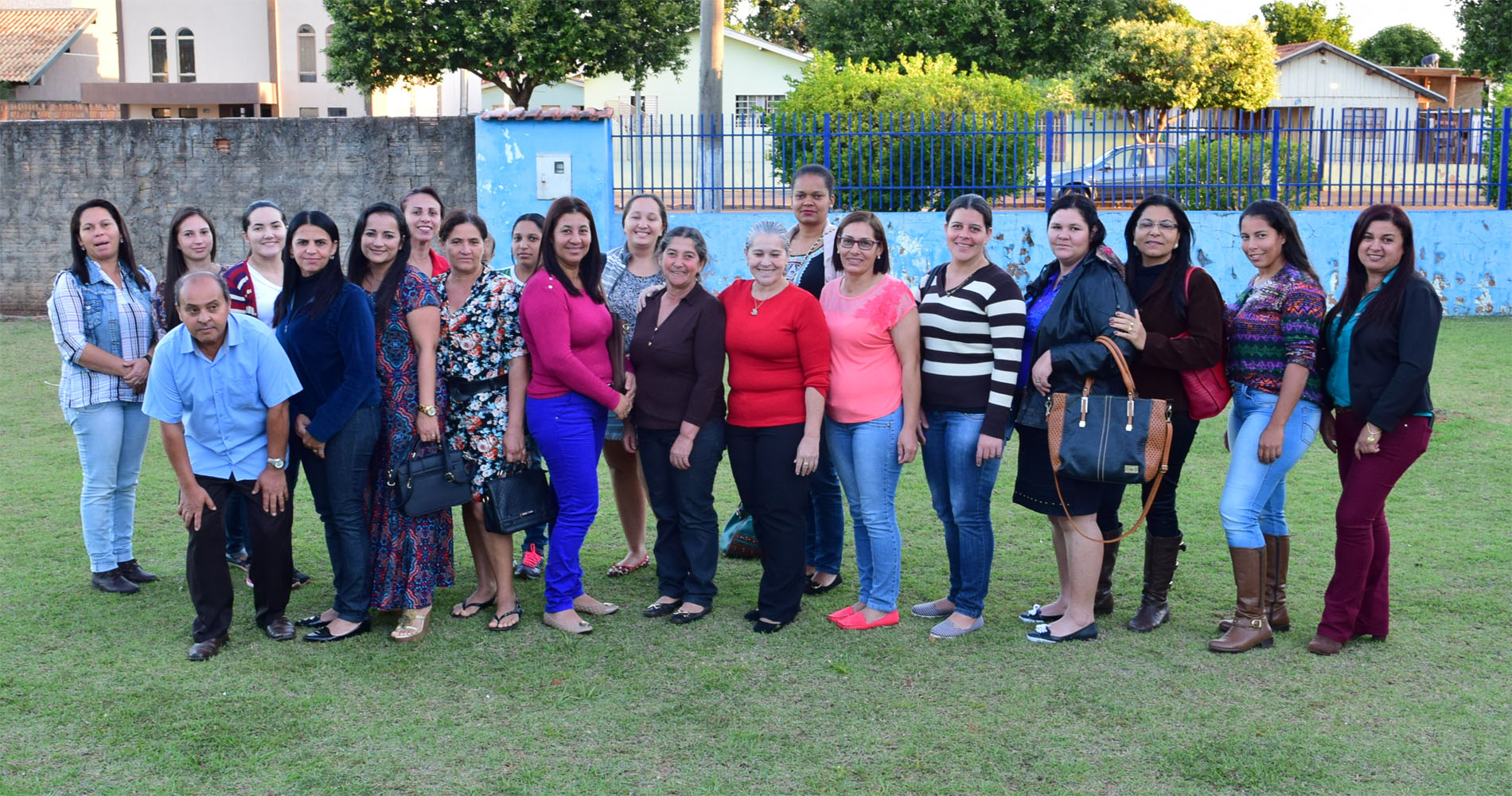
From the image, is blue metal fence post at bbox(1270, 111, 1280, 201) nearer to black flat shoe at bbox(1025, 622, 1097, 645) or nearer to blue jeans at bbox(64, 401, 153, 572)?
black flat shoe at bbox(1025, 622, 1097, 645)

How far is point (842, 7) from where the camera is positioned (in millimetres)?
28578

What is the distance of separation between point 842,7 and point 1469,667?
26.2 m

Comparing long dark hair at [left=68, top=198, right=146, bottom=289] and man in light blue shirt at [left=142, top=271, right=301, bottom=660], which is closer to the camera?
man in light blue shirt at [left=142, top=271, right=301, bottom=660]

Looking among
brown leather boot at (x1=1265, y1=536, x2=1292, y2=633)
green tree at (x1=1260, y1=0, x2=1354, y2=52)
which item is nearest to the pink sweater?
brown leather boot at (x1=1265, y1=536, x2=1292, y2=633)

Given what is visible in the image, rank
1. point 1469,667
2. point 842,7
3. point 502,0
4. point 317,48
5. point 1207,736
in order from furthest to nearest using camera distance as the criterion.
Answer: point 317,48 < point 842,7 < point 502,0 < point 1469,667 < point 1207,736

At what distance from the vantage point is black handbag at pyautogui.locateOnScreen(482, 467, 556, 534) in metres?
4.77

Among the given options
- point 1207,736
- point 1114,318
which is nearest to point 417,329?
point 1114,318

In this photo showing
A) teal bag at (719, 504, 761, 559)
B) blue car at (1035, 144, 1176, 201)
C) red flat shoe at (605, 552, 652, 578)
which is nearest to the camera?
red flat shoe at (605, 552, 652, 578)

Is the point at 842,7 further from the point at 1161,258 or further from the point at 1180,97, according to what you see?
the point at 1161,258

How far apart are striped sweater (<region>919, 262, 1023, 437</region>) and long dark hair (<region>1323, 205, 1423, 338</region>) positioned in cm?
119

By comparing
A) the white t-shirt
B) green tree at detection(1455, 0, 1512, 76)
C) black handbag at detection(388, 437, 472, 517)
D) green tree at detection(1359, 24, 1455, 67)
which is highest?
green tree at detection(1359, 24, 1455, 67)

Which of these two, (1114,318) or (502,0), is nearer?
(1114,318)

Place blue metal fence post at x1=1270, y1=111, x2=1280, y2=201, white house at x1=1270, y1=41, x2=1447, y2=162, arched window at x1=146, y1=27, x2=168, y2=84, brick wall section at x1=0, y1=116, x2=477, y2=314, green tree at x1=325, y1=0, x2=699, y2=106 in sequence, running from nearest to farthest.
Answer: blue metal fence post at x1=1270, y1=111, x2=1280, y2=201 → brick wall section at x1=0, y1=116, x2=477, y2=314 → green tree at x1=325, y1=0, x2=699, y2=106 → arched window at x1=146, y1=27, x2=168, y2=84 → white house at x1=1270, y1=41, x2=1447, y2=162

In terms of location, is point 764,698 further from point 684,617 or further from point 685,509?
point 685,509
